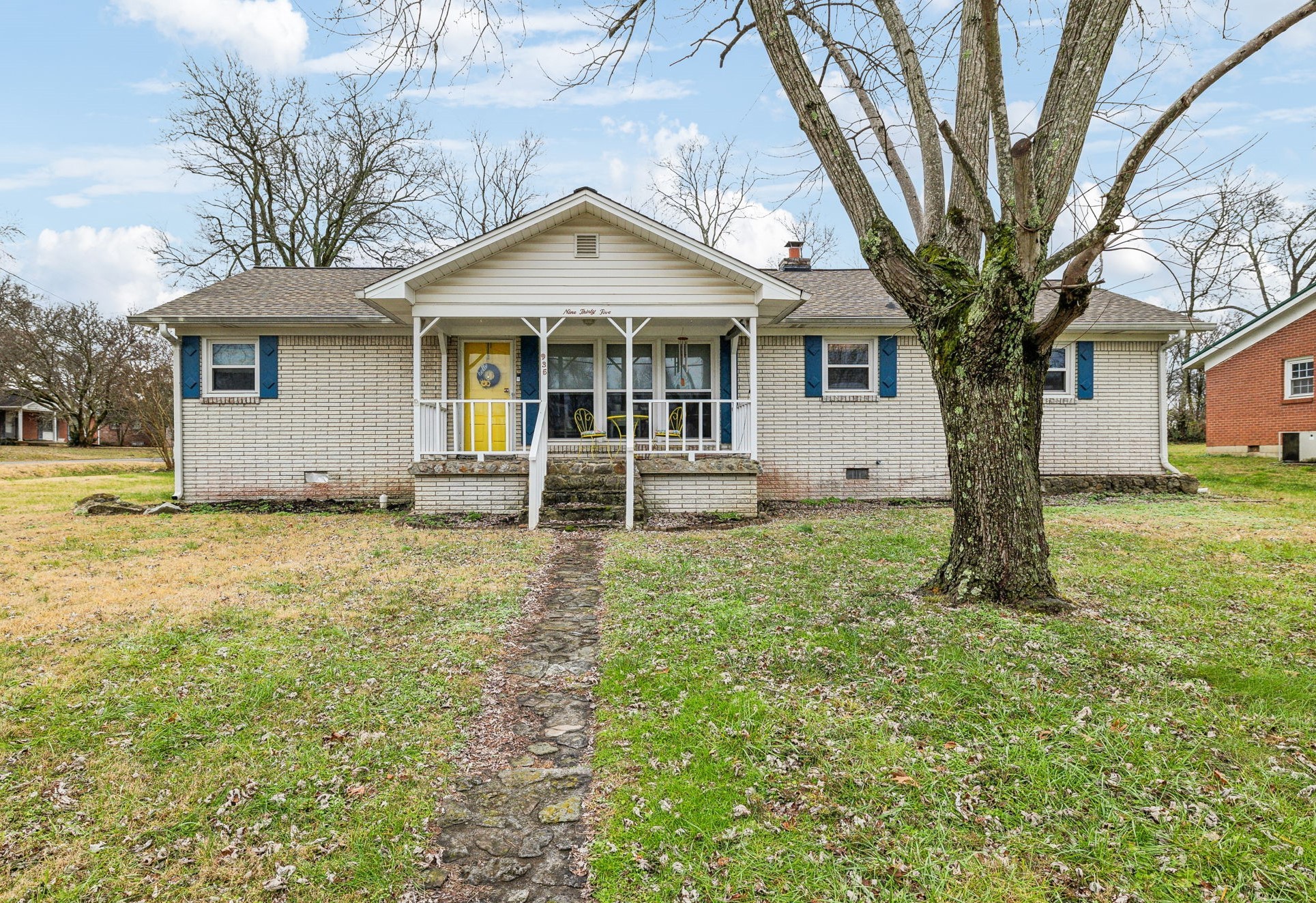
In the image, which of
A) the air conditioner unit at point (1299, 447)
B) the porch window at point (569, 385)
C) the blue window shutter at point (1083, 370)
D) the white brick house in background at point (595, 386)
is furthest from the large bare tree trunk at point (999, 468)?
the air conditioner unit at point (1299, 447)

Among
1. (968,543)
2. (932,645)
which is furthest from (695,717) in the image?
(968,543)

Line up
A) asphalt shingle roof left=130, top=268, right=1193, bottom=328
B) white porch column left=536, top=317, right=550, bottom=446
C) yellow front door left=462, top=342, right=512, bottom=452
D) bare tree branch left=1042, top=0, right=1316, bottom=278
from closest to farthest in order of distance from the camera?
1. bare tree branch left=1042, top=0, right=1316, bottom=278
2. white porch column left=536, top=317, right=550, bottom=446
3. asphalt shingle roof left=130, top=268, right=1193, bottom=328
4. yellow front door left=462, top=342, right=512, bottom=452

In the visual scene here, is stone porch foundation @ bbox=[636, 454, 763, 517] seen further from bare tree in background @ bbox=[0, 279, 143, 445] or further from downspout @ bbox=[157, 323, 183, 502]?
bare tree in background @ bbox=[0, 279, 143, 445]

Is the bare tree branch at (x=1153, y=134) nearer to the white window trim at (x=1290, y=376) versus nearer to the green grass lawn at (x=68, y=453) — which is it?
the white window trim at (x=1290, y=376)

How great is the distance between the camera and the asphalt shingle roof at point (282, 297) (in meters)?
11.8

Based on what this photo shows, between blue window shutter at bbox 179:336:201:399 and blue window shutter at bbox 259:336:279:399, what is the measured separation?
1116 mm

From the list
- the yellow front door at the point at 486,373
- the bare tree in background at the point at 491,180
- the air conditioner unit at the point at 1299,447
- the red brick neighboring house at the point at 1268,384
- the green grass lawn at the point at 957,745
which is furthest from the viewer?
the bare tree in background at the point at 491,180

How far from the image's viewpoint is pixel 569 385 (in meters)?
12.5

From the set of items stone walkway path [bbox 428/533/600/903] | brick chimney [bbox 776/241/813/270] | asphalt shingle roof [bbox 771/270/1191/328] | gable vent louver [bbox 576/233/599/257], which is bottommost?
stone walkway path [bbox 428/533/600/903]

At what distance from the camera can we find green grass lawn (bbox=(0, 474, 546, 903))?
8.03 ft

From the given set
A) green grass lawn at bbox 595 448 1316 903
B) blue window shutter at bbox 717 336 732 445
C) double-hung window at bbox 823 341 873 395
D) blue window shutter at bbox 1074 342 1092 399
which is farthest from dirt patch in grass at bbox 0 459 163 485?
blue window shutter at bbox 1074 342 1092 399

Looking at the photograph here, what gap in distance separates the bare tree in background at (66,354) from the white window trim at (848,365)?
3453 cm

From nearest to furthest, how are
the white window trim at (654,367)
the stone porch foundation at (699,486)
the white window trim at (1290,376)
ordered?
1. the stone porch foundation at (699,486)
2. the white window trim at (654,367)
3. the white window trim at (1290,376)

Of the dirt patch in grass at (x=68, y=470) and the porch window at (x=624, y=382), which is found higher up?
the porch window at (x=624, y=382)
